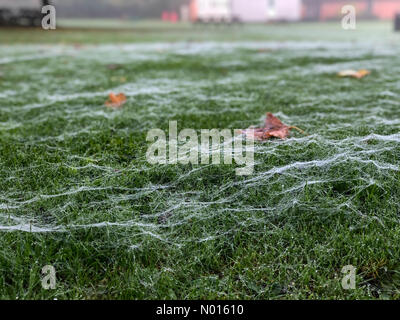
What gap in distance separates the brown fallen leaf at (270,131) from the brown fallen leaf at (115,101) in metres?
1.40

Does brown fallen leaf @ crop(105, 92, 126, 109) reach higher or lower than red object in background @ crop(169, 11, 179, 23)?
lower

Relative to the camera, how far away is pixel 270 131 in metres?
2.54

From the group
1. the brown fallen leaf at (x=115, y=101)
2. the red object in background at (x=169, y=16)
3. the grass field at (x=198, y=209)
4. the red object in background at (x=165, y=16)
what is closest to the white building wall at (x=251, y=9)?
the red object in background at (x=169, y=16)

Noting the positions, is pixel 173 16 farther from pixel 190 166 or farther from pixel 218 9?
pixel 190 166

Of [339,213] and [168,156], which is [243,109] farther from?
[339,213]

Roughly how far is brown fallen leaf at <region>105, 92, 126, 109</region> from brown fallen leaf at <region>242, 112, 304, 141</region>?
1.40 meters

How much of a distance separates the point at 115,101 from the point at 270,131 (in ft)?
5.44

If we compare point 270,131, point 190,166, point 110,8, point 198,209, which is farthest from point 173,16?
point 198,209

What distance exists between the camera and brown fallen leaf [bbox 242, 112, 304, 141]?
245cm

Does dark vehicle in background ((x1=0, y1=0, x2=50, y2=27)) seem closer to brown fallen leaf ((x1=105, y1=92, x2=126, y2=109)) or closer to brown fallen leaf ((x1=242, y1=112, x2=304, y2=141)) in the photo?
brown fallen leaf ((x1=105, y1=92, x2=126, y2=109))

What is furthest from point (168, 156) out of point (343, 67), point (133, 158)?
point (343, 67)

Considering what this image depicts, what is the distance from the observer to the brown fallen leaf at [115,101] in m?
3.39

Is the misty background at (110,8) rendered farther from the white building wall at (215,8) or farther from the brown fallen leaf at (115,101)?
the brown fallen leaf at (115,101)

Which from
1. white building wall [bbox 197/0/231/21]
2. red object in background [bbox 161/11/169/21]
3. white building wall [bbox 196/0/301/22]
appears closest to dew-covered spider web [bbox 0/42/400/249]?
white building wall [bbox 197/0/231/21]
